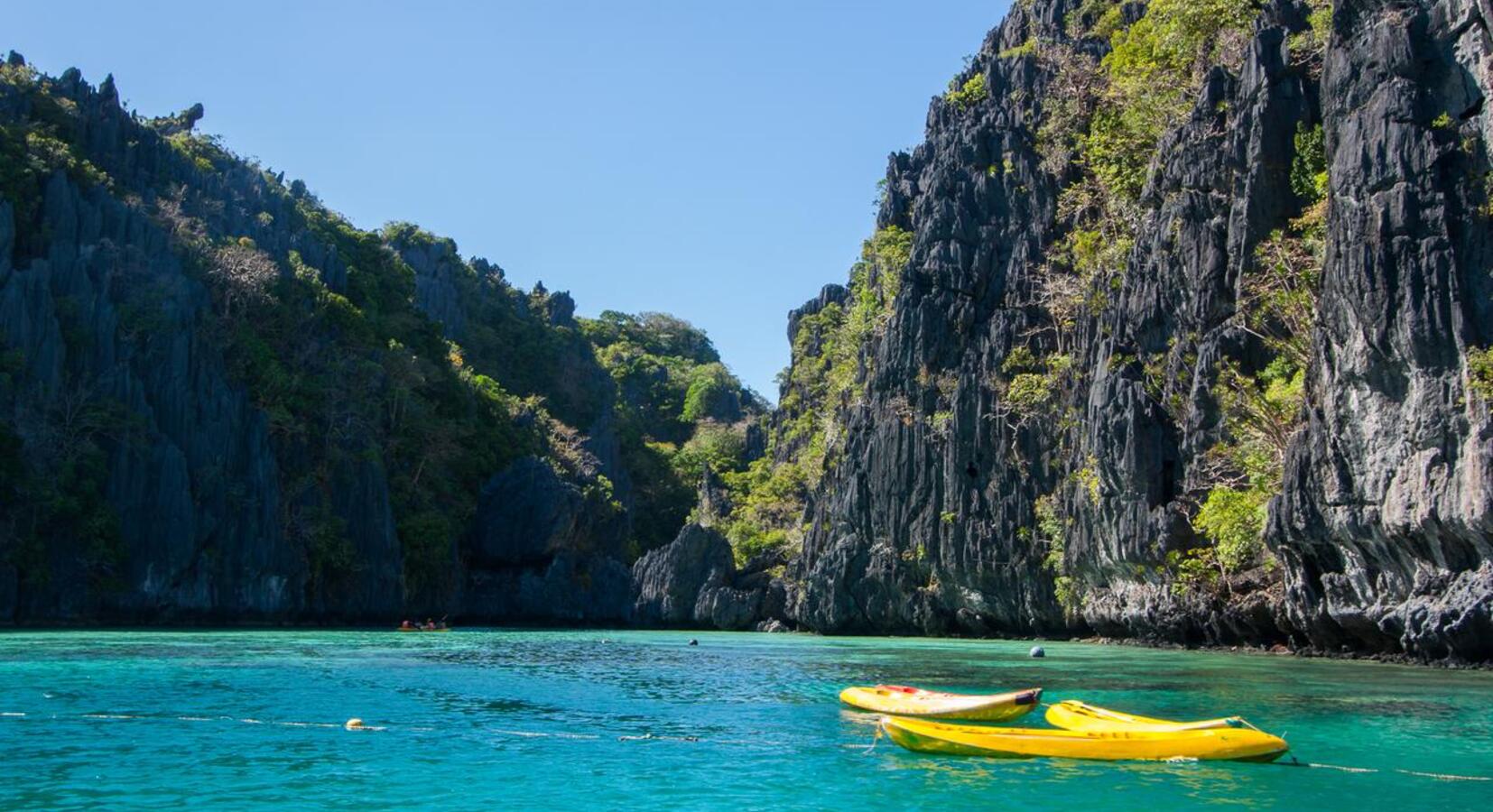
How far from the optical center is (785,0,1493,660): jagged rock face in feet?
88.5

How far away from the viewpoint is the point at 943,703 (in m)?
19.8

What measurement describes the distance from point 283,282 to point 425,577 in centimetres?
1850

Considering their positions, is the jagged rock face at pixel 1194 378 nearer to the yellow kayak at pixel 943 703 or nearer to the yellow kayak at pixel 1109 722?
the yellow kayak at pixel 1109 722

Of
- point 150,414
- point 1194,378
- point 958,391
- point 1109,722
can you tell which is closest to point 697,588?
point 958,391

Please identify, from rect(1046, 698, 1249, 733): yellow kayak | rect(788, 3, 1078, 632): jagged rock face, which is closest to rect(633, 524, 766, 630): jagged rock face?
rect(788, 3, 1078, 632): jagged rock face

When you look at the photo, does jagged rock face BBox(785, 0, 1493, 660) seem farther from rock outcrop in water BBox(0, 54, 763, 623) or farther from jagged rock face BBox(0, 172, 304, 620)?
jagged rock face BBox(0, 172, 304, 620)

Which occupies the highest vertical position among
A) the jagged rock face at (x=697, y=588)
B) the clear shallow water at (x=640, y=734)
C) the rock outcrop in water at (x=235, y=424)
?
the rock outcrop in water at (x=235, y=424)

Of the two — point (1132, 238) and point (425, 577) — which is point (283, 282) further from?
point (1132, 238)

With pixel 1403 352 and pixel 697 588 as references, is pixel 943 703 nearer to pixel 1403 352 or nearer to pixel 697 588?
pixel 1403 352

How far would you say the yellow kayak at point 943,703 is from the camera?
61.3 ft

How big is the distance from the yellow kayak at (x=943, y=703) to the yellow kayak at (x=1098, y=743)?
75.4 inches

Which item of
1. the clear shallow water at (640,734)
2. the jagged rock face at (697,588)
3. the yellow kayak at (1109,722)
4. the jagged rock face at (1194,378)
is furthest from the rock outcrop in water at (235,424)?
the yellow kayak at (1109,722)

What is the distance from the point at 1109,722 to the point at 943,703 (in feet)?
11.6

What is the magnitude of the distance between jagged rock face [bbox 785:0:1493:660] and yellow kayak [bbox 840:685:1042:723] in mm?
12471
